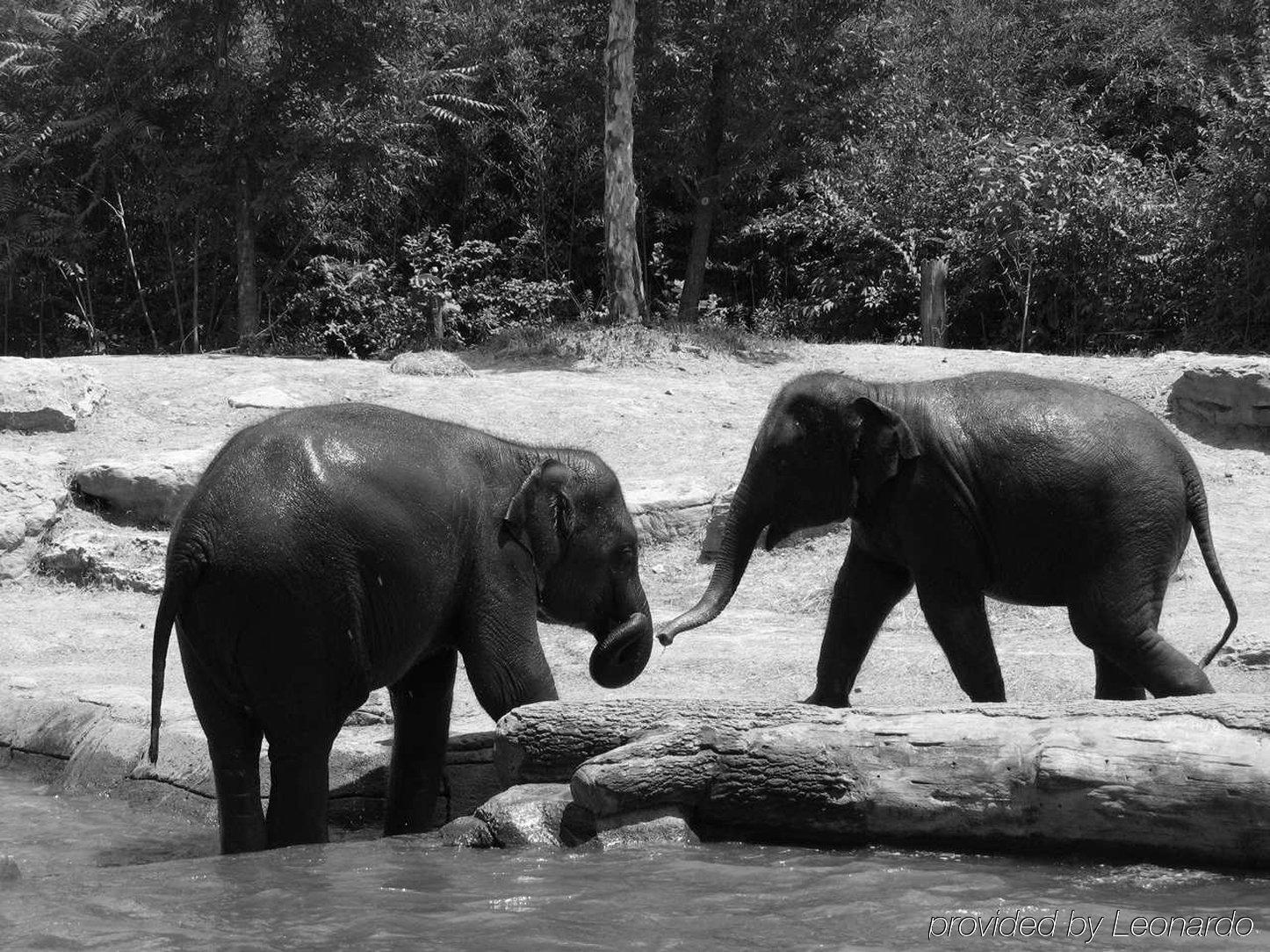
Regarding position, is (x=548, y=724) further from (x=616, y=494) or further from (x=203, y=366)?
(x=203, y=366)

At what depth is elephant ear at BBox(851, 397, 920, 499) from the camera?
20.7 ft

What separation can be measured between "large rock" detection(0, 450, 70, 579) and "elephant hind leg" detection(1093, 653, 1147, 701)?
25.8 ft

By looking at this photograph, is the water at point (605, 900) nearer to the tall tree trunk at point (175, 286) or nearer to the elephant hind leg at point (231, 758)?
the elephant hind leg at point (231, 758)

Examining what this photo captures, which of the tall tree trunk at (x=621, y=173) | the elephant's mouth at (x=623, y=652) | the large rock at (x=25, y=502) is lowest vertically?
the large rock at (x=25, y=502)

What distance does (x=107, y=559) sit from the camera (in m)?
11.1

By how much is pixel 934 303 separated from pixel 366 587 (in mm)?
15016

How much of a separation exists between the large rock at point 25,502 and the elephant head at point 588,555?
6.47 metres

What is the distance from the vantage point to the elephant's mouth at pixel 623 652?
614 cm

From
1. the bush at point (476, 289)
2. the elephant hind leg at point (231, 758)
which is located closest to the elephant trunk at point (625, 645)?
the elephant hind leg at point (231, 758)

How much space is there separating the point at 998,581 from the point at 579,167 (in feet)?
56.0

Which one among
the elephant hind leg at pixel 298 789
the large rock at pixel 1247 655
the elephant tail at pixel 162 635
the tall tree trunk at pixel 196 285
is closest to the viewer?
the elephant tail at pixel 162 635

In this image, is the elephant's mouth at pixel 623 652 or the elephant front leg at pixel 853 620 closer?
the elephant's mouth at pixel 623 652

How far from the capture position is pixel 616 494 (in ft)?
20.1

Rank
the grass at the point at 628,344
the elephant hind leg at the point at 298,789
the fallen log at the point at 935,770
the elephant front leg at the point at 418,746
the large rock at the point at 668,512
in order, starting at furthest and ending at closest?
the grass at the point at 628,344 → the large rock at the point at 668,512 → the elephant front leg at the point at 418,746 → the elephant hind leg at the point at 298,789 → the fallen log at the point at 935,770
